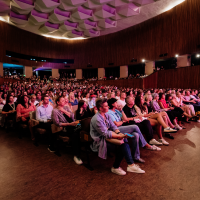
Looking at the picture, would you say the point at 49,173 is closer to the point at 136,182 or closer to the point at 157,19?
the point at 136,182

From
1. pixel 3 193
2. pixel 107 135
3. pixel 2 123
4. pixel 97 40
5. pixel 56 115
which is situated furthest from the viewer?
pixel 97 40

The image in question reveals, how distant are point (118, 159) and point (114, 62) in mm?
16357

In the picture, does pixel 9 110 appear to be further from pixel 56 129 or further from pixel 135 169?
pixel 135 169

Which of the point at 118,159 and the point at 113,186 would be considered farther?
the point at 118,159

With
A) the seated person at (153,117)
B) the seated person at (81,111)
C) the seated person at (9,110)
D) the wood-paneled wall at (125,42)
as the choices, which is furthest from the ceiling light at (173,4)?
the seated person at (9,110)

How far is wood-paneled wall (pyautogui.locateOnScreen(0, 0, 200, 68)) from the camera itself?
1086 cm

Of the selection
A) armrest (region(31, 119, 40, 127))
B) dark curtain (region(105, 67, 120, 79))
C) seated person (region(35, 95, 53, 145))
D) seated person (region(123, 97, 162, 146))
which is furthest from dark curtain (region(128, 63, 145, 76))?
armrest (region(31, 119, 40, 127))

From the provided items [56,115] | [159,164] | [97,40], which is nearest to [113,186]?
[159,164]

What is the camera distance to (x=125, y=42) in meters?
16.2

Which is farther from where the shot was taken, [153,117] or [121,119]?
[153,117]

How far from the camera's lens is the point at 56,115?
2.62 meters

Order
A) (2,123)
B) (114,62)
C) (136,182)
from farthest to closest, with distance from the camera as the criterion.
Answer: (114,62) → (2,123) → (136,182)

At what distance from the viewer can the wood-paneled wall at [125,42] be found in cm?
1086

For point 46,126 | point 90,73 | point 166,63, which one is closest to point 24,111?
point 46,126
